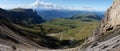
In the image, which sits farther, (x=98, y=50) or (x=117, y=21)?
(x=117, y=21)

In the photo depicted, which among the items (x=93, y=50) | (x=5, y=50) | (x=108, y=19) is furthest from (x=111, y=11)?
(x=93, y=50)

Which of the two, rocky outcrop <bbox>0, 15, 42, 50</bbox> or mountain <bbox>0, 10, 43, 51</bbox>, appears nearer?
mountain <bbox>0, 10, 43, 51</bbox>

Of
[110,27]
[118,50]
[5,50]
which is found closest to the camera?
[118,50]

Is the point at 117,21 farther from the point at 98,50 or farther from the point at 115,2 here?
the point at 98,50

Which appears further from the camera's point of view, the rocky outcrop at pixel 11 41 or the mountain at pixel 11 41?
the rocky outcrop at pixel 11 41

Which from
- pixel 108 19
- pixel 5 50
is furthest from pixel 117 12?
pixel 5 50

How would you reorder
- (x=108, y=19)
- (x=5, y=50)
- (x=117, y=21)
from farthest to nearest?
(x=108, y=19) < (x=117, y=21) < (x=5, y=50)

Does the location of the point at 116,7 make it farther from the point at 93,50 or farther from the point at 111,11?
the point at 93,50

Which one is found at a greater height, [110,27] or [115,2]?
[115,2]

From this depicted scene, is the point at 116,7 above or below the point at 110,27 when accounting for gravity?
above
